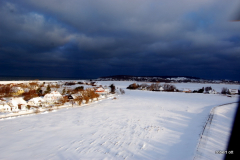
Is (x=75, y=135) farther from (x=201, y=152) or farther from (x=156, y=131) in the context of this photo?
(x=201, y=152)

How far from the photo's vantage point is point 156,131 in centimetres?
954

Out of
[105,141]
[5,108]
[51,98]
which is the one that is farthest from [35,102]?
[105,141]

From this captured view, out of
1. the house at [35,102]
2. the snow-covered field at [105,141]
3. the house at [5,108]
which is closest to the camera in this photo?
the snow-covered field at [105,141]

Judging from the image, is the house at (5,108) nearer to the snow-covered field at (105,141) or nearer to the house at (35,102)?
the house at (35,102)

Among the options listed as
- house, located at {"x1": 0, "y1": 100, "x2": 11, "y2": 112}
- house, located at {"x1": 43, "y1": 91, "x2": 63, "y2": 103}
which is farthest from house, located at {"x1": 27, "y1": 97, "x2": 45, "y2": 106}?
house, located at {"x1": 0, "y1": 100, "x2": 11, "y2": 112}

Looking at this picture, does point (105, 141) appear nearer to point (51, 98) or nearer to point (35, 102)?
point (35, 102)

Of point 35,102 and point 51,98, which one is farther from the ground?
point 51,98

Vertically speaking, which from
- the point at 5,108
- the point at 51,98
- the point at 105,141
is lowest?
the point at 5,108

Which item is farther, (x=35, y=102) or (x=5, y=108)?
(x=35, y=102)

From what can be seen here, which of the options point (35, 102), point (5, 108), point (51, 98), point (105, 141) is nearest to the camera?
point (105, 141)

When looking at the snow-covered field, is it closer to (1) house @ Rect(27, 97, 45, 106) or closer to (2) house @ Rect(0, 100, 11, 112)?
(2) house @ Rect(0, 100, 11, 112)

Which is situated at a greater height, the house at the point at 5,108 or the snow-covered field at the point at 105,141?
the snow-covered field at the point at 105,141

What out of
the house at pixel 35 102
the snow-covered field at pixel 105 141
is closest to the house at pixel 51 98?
the house at pixel 35 102

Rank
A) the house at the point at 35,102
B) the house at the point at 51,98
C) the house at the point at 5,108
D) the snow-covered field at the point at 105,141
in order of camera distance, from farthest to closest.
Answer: the house at the point at 51,98, the house at the point at 35,102, the house at the point at 5,108, the snow-covered field at the point at 105,141
